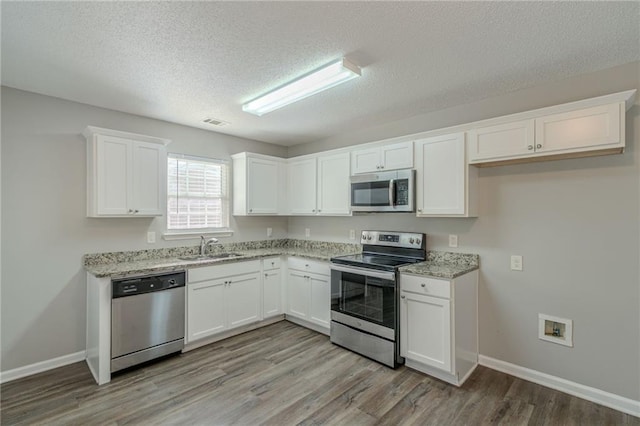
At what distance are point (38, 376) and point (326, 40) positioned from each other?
3.71m

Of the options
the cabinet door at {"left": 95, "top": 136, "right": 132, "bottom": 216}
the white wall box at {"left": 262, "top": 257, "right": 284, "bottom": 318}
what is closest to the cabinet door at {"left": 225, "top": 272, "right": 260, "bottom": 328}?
the white wall box at {"left": 262, "top": 257, "right": 284, "bottom": 318}

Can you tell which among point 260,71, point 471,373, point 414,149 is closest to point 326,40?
point 260,71

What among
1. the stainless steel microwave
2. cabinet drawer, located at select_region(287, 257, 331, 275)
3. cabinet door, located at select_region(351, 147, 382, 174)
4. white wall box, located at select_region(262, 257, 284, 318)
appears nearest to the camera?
the stainless steel microwave

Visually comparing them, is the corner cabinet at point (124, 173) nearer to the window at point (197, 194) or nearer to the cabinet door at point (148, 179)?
the cabinet door at point (148, 179)

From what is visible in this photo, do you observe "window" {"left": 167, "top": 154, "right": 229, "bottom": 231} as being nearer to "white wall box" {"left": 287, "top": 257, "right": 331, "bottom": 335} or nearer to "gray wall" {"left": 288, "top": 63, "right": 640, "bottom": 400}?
"white wall box" {"left": 287, "top": 257, "right": 331, "bottom": 335}

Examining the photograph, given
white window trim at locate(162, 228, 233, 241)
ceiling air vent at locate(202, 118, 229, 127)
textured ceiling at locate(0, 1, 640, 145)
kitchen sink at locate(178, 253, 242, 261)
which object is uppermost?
textured ceiling at locate(0, 1, 640, 145)

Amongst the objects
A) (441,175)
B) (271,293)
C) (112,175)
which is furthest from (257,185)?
(441,175)

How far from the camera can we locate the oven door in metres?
2.97

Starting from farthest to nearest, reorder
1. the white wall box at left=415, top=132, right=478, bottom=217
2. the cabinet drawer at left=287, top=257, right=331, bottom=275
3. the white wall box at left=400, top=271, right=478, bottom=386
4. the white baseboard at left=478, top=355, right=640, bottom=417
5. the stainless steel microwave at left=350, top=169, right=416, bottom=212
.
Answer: the cabinet drawer at left=287, top=257, right=331, bottom=275 < the stainless steel microwave at left=350, top=169, right=416, bottom=212 < the white wall box at left=415, top=132, right=478, bottom=217 < the white wall box at left=400, top=271, right=478, bottom=386 < the white baseboard at left=478, top=355, right=640, bottom=417

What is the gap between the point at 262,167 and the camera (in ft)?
14.4

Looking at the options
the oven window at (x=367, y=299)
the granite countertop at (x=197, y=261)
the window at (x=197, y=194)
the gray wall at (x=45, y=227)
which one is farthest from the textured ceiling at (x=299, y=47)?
the oven window at (x=367, y=299)

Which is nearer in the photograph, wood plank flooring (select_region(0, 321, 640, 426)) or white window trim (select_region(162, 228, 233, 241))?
wood plank flooring (select_region(0, 321, 640, 426))

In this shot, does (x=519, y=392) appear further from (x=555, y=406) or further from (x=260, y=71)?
(x=260, y=71)

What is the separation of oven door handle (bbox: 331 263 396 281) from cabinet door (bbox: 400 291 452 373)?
198 mm
